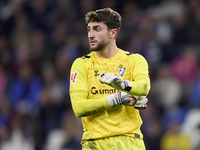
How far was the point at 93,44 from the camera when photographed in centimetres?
530

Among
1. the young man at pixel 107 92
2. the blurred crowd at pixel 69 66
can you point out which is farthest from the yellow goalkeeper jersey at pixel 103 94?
the blurred crowd at pixel 69 66

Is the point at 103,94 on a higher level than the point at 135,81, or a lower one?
lower

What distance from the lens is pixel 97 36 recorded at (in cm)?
532

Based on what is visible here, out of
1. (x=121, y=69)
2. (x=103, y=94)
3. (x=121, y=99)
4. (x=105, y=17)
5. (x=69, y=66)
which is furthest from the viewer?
(x=69, y=66)

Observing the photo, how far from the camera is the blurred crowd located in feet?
32.7

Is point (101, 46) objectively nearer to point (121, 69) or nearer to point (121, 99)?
point (121, 69)

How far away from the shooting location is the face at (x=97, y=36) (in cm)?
530

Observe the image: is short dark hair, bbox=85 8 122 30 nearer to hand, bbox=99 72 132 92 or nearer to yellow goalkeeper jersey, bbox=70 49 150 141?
yellow goalkeeper jersey, bbox=70 49 150 141

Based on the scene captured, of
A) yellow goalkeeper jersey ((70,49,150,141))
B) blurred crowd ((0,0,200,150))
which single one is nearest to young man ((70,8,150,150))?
yellow goalkeeper jersey ((70,49,150,141))

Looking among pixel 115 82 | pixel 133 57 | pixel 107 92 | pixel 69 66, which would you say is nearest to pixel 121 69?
pixel 133 57

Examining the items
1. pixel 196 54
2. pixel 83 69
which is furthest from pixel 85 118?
pixel 196 54

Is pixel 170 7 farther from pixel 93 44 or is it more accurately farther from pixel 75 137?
pixel 93 44

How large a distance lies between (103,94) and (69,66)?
6.83 meters

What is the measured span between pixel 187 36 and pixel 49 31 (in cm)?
456
